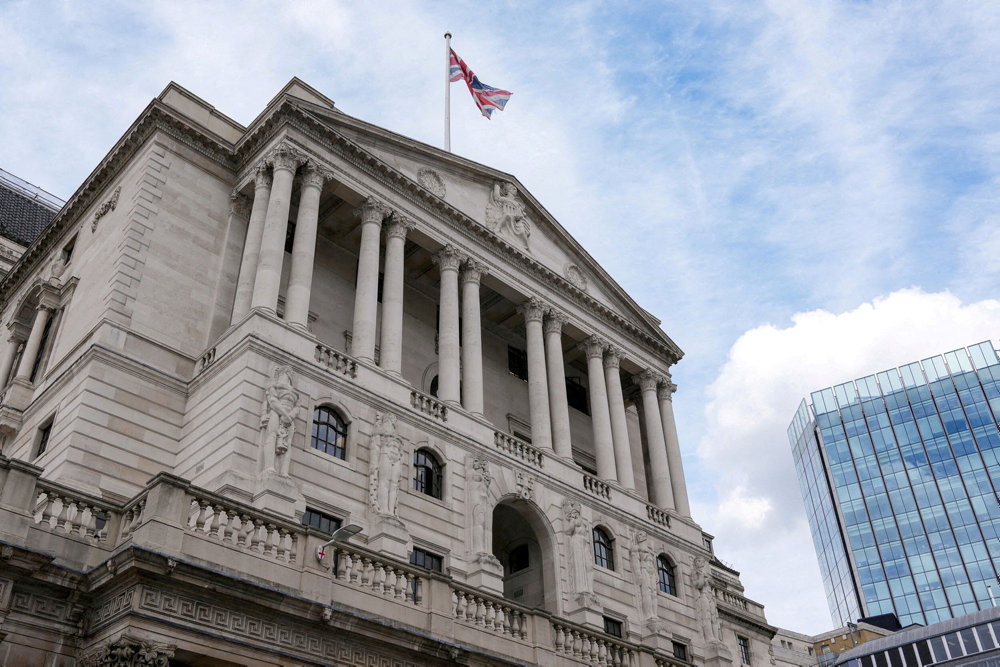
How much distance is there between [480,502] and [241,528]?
11.9 metres

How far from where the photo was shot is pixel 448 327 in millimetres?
36344

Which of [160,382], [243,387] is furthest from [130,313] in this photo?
[243,387]

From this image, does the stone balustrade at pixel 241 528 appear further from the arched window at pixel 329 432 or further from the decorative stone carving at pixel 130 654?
the arched window at pixel 329 432

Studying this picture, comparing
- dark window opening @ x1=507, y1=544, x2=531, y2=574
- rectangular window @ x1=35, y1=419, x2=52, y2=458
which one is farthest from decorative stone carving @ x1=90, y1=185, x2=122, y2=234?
dark window opening @ x1=507, y1=544, x2=531, y2=574

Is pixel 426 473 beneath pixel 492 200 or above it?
beneath

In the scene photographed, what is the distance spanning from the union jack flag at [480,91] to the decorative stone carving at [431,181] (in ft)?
24.9

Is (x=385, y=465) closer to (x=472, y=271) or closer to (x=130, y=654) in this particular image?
(x=472, y=271)

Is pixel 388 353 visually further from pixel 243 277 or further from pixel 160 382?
pixel 160 382

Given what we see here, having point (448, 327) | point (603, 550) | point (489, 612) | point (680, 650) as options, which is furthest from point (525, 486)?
point (489, 612)

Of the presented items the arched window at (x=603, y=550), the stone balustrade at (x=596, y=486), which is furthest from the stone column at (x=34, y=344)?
the arched window at (x=603, y=550)

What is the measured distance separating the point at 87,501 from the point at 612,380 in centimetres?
2679

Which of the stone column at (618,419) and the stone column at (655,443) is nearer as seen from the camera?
the stone column at (618,419)

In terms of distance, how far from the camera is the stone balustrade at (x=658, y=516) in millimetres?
39281

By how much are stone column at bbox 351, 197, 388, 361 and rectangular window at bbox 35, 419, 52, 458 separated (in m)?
9.54
